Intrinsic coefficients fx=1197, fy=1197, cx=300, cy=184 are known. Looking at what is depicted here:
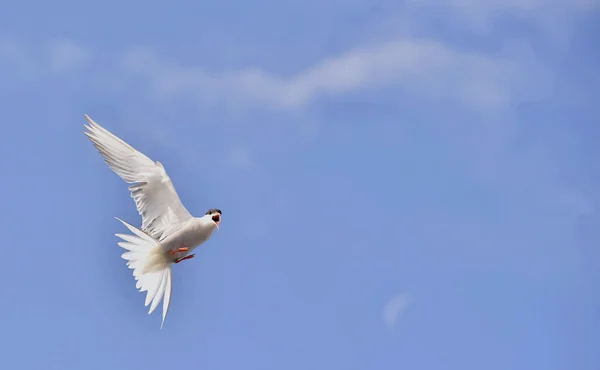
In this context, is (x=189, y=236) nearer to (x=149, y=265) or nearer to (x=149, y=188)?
(x=149, y=265)

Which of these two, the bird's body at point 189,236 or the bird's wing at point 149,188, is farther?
the bird's wing at point 149,188

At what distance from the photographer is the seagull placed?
26672 millimetres

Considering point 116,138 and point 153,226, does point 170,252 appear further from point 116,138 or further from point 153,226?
point 116,138

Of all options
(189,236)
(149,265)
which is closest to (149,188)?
(189,236)

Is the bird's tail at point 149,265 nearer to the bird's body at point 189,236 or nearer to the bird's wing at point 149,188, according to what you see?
the bird's body at point 189,236

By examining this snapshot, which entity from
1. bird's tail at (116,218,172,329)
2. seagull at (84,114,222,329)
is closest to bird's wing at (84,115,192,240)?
seagull at (84,114,222,329)

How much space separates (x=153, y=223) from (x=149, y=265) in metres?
1.33

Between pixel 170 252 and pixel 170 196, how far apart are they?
1435 mm

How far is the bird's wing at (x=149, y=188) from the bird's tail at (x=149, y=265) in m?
0.65

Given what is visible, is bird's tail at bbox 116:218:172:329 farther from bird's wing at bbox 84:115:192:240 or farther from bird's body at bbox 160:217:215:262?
bird's wing at bbox 84:115:192:240

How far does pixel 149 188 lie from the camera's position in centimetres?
2783

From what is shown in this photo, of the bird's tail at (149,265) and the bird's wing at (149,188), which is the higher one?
the bird's wing at (149,188)

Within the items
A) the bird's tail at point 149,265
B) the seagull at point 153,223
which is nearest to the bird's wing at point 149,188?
the seagull at point 153,223

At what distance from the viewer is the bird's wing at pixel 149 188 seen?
90.6ft
